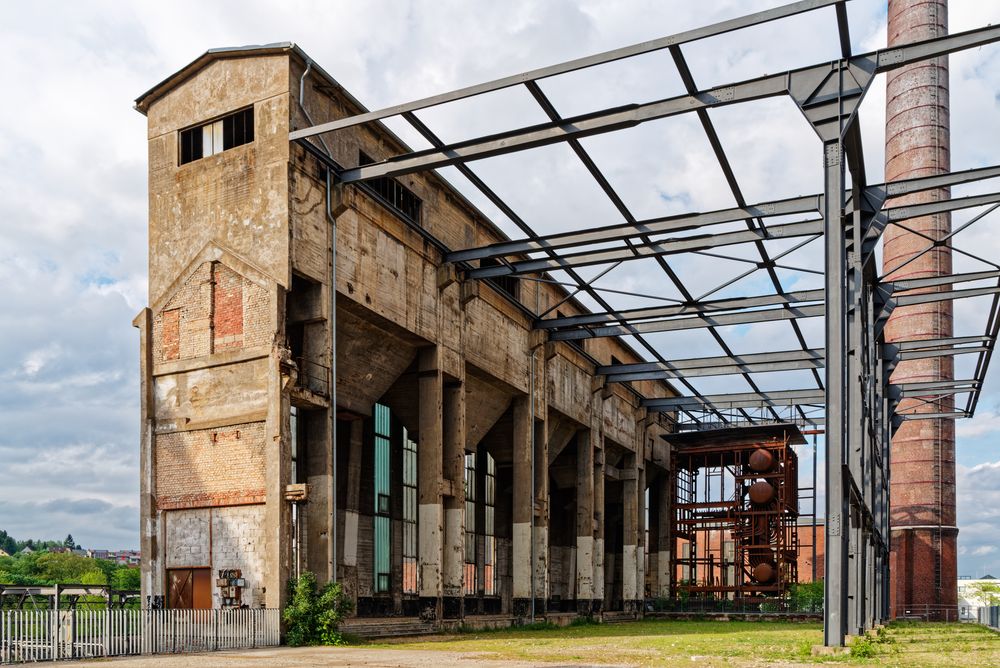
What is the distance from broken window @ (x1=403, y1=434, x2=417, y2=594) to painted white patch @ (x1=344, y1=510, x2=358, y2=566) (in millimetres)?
2931

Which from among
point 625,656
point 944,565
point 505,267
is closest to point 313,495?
point 625,656

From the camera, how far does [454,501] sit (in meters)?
25.8

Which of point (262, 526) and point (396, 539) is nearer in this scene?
point (262, 526)

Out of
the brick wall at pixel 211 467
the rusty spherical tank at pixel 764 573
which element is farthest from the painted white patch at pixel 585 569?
the brick wall at pixel 211 467

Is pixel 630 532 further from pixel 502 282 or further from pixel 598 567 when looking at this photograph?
pixel 502 282

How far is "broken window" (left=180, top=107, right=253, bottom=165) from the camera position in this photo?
69.2 ft

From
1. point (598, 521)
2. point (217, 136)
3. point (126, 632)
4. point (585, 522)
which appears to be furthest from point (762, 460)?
point (126, 632)

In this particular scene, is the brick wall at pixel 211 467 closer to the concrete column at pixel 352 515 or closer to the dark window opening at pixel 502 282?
the concrete column at pixel 352 515

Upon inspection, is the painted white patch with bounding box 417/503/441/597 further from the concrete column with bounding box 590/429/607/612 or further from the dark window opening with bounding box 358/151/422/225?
the concrete column with bounding box 590/429/607/612

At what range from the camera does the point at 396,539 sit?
92.5ft

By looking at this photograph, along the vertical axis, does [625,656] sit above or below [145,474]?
below

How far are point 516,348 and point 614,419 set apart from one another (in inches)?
428

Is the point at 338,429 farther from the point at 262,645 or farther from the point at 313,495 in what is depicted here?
the point at 262,645

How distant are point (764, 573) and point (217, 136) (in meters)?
31.4
